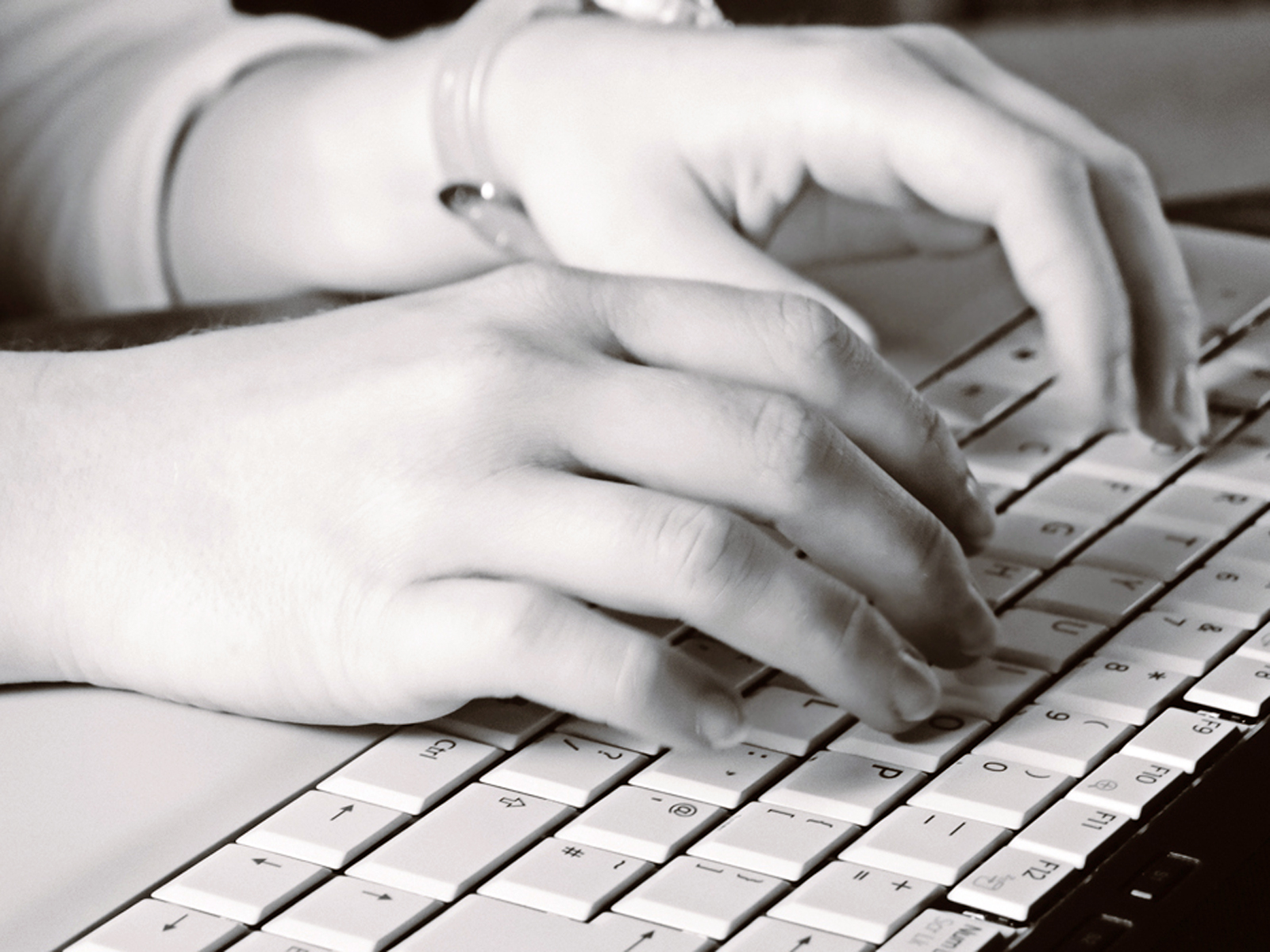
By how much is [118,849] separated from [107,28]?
0.75m

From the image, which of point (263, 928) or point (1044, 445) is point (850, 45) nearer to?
point (1044, 445)

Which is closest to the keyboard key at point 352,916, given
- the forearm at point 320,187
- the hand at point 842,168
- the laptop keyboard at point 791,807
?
the laptop keyboard at point 791,807

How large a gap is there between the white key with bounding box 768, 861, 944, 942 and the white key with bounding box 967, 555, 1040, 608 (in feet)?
0.46

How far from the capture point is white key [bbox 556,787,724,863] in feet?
1.18

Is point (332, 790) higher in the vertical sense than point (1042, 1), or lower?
lower

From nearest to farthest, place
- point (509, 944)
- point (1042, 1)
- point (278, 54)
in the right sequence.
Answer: point (509, 944) < point (278, 54) < point (1042, 1)

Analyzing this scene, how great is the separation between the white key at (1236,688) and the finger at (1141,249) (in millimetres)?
141

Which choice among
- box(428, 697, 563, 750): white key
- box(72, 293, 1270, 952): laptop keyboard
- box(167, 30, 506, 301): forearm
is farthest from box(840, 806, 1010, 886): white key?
box(167, 30, 506, 301): forearm

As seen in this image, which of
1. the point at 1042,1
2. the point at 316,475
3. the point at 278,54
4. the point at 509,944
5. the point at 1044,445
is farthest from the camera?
the point at 1042,1

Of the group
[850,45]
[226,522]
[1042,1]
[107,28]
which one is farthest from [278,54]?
[1042,1]

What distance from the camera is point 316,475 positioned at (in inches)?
17.1

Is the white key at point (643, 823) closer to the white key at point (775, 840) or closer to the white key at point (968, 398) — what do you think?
the white key at point (775, 840)

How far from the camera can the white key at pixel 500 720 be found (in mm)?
407

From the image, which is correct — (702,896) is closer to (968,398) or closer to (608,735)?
(608,735)
